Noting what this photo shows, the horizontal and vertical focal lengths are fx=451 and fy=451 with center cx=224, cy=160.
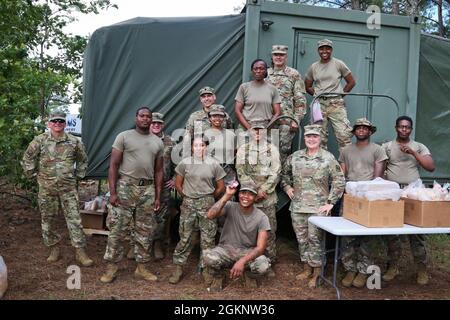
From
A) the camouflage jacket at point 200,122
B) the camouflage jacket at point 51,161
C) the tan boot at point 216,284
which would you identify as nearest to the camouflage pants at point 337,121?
the camouflage jacket at point 200,122

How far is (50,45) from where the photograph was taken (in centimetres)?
A: 853

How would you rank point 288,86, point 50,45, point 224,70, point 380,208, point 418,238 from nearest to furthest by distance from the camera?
point 380,208 → point 418,238 → point 288,86 → point 224,70 → point 50,45

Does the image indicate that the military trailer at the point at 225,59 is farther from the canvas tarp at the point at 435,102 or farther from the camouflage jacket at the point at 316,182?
the camouflage jacket at the point at 316,182

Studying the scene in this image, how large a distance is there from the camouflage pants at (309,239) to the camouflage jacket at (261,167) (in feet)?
1.05

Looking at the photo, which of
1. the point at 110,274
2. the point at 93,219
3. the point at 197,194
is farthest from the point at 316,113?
the point at 93,219

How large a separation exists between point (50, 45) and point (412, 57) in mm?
6381

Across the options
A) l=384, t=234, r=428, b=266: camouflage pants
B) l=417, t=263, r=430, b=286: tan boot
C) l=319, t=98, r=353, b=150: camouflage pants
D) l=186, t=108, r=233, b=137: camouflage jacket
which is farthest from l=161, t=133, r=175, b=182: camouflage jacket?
l=417, t=263, r=430, b=286: tan boot

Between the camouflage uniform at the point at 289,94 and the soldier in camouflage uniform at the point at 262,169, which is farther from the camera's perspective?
the camouflage uniform at the point at 289,94

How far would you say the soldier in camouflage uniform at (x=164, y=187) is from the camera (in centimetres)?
504

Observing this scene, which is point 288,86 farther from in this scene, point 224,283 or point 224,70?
point 224,283

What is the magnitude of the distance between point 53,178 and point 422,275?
4000 mm

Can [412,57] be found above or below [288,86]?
above

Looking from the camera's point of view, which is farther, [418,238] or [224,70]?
[224,70]
